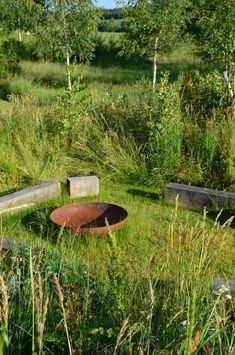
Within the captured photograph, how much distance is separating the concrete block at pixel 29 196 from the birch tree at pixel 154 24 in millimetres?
9283

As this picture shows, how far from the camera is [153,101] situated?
6.89 meters

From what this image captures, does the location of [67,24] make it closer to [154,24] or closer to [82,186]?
[154,24]

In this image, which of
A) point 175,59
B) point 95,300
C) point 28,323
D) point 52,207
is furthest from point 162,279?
point 175,59

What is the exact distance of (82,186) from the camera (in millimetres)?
5945

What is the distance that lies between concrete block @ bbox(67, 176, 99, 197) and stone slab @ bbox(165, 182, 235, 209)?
0.90 meters

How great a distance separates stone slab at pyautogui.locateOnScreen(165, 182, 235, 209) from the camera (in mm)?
5430

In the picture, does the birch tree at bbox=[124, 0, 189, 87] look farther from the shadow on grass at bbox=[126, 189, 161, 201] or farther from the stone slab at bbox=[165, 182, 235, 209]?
the stone slab at bbox=[165, 182, 235, 209]

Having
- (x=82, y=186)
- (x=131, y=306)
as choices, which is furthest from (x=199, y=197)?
(x=131, y=306)

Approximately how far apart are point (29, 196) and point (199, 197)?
6.33 ft

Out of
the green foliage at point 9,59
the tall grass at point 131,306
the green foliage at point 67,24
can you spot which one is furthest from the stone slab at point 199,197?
the green foliage at point 9,59

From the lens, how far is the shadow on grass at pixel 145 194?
5.93m

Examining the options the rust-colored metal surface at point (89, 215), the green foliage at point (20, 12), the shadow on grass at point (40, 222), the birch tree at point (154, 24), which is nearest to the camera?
the shadow on grass at point (40, 222)

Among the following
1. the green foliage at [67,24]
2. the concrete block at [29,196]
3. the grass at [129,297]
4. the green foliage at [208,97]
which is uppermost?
the green foliage at [67,24]

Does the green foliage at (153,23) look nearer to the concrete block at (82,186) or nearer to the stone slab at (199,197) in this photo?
the concrete block at (82,186)
